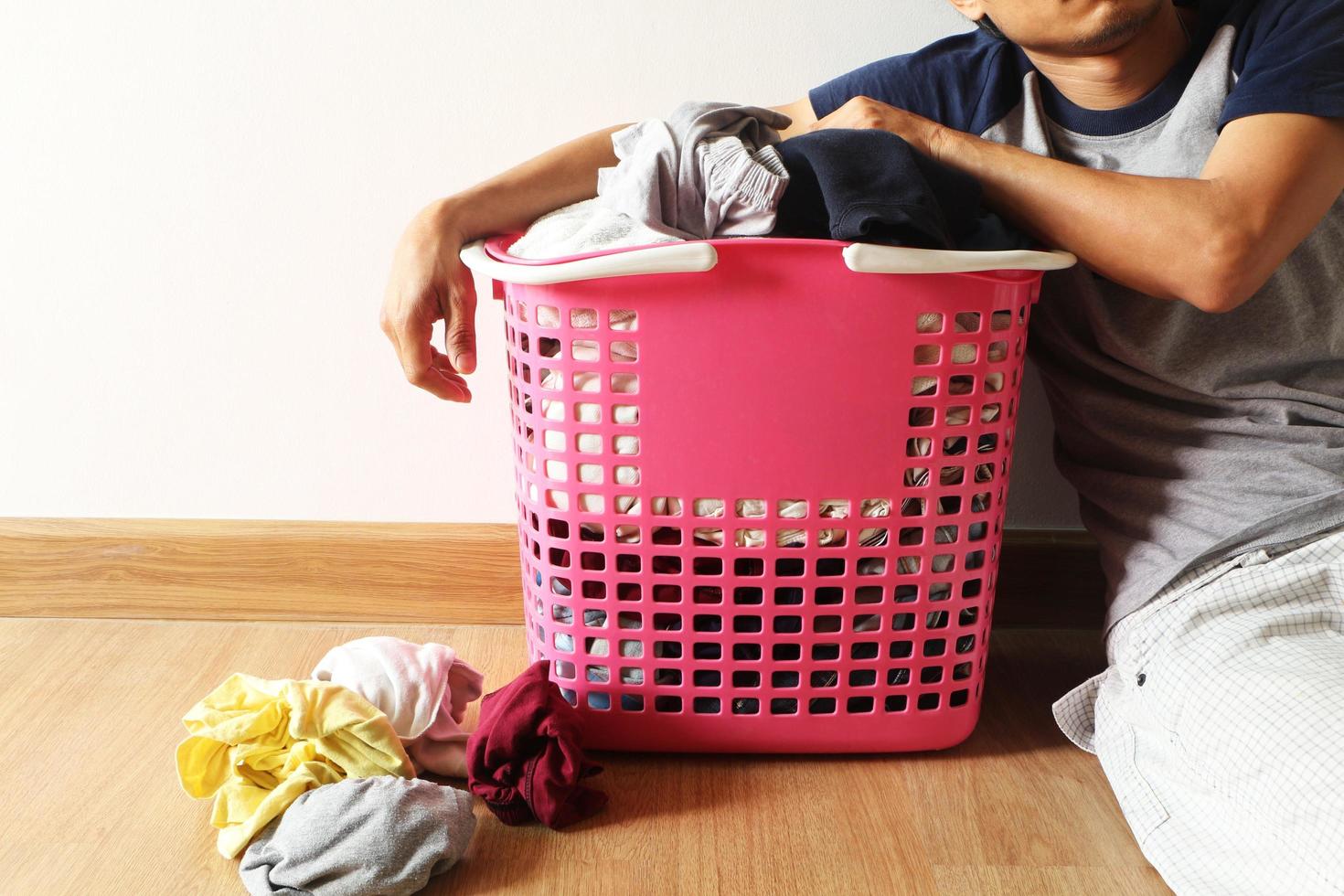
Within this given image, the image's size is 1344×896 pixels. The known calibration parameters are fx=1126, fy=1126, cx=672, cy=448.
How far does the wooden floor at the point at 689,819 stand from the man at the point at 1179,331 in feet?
0.23

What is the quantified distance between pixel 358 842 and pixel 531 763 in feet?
0.50

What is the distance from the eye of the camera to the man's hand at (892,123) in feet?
3.10

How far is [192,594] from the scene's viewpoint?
1317 mm

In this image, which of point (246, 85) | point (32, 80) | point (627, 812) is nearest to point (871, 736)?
point (627, 812)

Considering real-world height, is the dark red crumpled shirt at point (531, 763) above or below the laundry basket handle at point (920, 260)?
below

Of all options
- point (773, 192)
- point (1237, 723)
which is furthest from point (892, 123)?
point (1237, 723)

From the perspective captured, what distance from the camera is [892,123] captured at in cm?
96

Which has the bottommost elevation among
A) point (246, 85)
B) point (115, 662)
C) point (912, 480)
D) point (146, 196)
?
point (115, 662)

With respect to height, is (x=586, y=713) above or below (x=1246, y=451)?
below

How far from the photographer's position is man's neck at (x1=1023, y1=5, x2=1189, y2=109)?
98 cm

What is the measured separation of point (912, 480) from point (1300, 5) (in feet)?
1.61

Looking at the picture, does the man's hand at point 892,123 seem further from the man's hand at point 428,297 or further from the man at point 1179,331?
the man's hand at point 428,297

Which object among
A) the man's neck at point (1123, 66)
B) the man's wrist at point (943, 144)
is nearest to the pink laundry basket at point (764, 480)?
the man's wrist at point (943, 144)

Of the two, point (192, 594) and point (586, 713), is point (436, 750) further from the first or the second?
point (192, 594)
